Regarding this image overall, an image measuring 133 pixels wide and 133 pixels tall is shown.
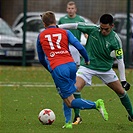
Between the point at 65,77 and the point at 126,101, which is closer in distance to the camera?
the point at 65,77

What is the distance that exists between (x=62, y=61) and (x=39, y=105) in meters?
3.95

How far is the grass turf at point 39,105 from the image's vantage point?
10531mm

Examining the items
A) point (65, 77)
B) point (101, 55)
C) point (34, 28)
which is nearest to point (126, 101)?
A: point (101, 55)

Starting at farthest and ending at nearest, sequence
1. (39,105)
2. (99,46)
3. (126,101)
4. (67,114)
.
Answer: (39,105) < (126,101) < (99,46) < (67,114)

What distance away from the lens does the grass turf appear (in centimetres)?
1053

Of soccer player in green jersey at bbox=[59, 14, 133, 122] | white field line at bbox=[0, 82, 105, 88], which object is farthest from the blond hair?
white field line at bbox=[0, 82, 105, 88]

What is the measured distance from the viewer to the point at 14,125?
10.8m

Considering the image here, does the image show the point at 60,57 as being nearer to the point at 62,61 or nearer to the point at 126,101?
the point at 62,61

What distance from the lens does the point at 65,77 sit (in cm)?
992

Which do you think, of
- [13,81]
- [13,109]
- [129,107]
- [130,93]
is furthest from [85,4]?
[129,107]

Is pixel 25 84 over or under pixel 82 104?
under

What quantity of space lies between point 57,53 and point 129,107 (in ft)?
6.33

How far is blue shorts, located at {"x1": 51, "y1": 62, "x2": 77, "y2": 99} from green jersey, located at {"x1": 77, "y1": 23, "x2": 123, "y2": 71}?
4.01 ft

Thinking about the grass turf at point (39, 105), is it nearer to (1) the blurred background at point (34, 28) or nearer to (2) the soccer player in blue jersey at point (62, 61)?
(2) the soccer player in blue jersey at point (62, 61)
